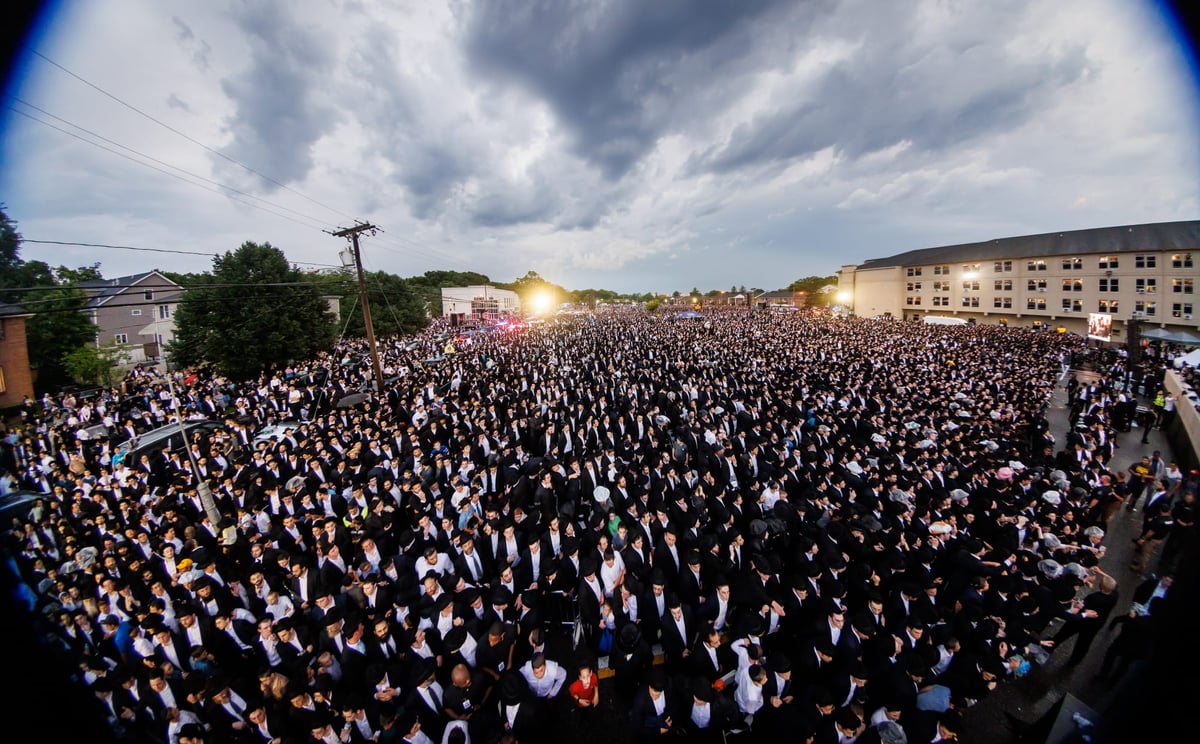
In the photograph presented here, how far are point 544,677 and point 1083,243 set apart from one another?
192 feet

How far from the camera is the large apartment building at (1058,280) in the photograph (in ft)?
98.6

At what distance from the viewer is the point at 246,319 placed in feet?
63.8

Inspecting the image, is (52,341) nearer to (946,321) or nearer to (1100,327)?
(1100,327)

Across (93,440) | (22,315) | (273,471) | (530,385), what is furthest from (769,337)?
(22,315)

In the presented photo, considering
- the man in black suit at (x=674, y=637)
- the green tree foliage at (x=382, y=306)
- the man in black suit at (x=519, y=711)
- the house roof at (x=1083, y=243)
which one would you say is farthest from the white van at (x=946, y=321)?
the green tree foliage at (x=382, y=306)

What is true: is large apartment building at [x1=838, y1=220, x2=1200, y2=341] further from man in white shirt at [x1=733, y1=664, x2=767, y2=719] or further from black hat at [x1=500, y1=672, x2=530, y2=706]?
black hat at [x1=500, y1=672, x2=530, y2=706]

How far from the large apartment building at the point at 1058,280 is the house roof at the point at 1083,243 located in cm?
7

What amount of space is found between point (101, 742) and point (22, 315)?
29.3 m

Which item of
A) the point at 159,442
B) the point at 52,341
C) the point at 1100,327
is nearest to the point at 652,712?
the point at 159,442

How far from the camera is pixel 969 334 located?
93.9 ft

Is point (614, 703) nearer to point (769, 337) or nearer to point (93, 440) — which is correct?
point (93, 440)

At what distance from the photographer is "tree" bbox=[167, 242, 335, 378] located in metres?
18.9

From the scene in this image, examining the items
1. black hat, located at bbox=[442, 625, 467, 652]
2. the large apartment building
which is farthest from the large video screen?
black hat, located at bbox=[442, 625, 467, 652]

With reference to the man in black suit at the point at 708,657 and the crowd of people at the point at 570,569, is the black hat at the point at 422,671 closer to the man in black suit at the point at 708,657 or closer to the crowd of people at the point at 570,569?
the crowd of people at the point at 570,569
